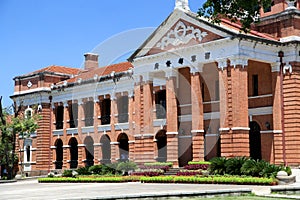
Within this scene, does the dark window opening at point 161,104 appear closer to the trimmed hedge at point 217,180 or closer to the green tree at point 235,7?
the trimmed hedge at point 217,180

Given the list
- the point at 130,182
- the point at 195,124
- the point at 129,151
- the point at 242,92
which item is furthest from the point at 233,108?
the point at 129,151

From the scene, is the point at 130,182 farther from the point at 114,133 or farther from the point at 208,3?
the point at 114,133

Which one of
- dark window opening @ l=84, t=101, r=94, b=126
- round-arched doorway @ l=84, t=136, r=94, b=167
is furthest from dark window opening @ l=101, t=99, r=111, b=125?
round-arched doorway @ l=84, t=136, r=94, b=167

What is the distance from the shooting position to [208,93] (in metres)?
Answer: 35.9

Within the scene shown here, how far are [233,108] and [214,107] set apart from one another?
5.18m

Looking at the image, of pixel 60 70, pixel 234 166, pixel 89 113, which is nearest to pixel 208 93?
pixel 234 166

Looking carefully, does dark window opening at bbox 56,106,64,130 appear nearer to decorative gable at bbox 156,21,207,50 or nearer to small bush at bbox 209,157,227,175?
decorative gable at bbox 156,21,207,50

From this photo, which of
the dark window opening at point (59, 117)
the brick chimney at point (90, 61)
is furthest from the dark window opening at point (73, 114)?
the brick chimney at point (90, 61)

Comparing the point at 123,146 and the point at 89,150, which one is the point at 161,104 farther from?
the point at 89,150

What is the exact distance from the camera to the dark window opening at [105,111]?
46.5 metres

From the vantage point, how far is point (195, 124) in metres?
32.5

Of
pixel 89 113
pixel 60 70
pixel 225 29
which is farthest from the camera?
pixel 60 70

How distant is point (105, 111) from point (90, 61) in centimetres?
979

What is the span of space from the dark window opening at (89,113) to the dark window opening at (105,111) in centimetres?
137
